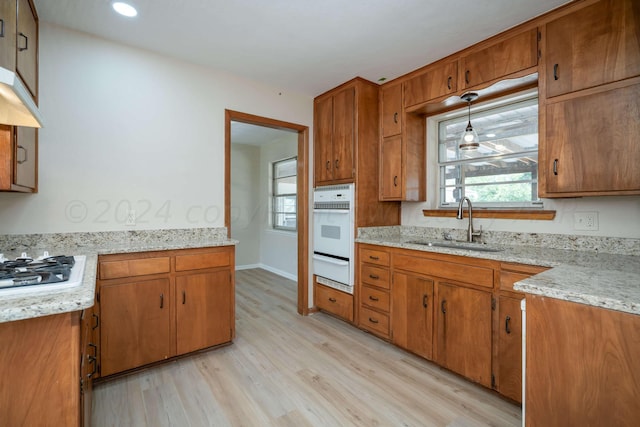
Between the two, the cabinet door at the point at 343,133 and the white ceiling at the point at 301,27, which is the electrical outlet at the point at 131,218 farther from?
the cabinet door at the point at 343,133

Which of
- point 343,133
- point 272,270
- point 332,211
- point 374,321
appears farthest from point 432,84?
point 272,270

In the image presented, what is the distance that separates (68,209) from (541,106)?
3414mm

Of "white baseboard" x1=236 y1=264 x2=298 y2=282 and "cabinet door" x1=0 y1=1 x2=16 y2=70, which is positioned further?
"white baseboard" x1=236 y1=264 x2=298 y2=282

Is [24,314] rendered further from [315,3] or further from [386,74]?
[386,74]

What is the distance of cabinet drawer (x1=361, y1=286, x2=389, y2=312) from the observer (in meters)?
2.74

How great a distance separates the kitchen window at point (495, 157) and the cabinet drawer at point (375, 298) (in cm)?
114

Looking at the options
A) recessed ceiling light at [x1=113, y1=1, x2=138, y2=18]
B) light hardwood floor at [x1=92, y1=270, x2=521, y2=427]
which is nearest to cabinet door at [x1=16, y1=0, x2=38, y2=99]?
recessed ceiling light at [x1=113, y1=1, x2=138, y2=18]

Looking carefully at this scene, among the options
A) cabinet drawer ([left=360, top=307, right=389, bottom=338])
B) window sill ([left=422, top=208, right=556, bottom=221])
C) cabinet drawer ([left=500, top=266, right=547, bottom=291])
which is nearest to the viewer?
cabinet drawer ([left=500, top=266, right=547, bottom=291])

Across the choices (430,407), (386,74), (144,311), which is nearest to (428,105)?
(386,74)

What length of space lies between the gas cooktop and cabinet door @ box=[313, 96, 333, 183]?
2355 mm

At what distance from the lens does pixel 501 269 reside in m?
1.94

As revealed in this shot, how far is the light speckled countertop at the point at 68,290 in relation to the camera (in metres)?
0.87

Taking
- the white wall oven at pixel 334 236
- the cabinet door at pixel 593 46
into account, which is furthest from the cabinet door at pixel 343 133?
the cabinet door at pixel 593 46

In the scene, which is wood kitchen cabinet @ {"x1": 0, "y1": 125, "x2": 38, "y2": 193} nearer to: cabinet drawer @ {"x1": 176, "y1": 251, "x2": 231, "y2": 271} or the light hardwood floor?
cabinet drawer @ {"x1": 176, "y1": 251, "x2": 231, "y2": 271}
